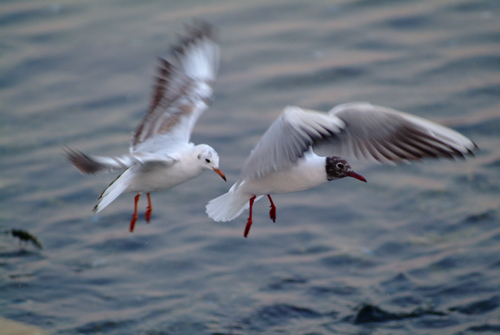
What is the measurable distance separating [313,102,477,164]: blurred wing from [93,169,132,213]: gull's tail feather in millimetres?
1720

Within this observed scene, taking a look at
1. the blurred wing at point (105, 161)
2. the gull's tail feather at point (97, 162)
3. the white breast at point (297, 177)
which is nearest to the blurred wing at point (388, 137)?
the white breast at point (297, 177)

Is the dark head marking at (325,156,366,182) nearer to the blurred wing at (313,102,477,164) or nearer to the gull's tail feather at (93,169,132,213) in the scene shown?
the blurred wing at (313,102,477,164)

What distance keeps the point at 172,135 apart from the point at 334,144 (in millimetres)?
1643

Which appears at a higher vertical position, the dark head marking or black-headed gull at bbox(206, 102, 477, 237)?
black-headed gull at bbox(206, 102, 477, 237)

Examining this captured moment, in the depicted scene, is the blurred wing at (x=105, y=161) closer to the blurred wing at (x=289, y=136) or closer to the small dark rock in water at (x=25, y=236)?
the blurred wing at (x=289, y=136)

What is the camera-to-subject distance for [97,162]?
5105mm

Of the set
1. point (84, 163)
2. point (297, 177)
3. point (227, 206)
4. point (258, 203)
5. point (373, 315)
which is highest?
point (84, 163)

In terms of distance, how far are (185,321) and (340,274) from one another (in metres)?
2.10

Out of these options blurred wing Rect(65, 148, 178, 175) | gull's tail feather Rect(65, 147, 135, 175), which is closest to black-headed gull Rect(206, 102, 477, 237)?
blurred wing Rect(65, 148, 178, 175)

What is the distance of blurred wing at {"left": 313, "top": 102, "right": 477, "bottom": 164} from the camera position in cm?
525

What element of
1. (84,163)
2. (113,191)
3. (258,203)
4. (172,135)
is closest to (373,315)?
(258,203)

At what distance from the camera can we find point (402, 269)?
916 cm

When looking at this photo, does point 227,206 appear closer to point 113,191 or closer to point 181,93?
point 113,191

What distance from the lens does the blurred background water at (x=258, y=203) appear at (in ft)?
28.0
